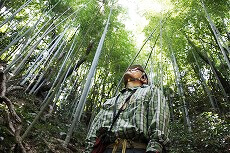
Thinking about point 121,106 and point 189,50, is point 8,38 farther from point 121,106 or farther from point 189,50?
point 121,106

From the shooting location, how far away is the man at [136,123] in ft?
4.52

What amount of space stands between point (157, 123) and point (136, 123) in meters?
0.14

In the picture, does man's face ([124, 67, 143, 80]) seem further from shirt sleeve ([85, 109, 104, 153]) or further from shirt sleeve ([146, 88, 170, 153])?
shirt sleeve ([85, 109, 104, 153])

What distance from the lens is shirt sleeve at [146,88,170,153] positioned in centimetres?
130

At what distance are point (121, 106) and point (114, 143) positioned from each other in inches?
11.0

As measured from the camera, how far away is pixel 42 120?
5.43 meters

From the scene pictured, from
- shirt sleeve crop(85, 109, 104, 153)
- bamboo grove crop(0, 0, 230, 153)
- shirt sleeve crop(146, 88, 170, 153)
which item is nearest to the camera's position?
shirt sleeve crop(146, 88, 170, 153)

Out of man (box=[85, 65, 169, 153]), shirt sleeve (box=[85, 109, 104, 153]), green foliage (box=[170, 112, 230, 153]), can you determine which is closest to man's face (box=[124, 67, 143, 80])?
Answer: man (box=[85, 65, 169, 153])

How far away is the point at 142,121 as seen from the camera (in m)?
1.47

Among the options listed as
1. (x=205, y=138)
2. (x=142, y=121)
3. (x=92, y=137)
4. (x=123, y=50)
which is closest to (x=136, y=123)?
(x=142, y=121)

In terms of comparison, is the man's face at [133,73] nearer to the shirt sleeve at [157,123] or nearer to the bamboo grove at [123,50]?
the shirt sleeve at [157,123]

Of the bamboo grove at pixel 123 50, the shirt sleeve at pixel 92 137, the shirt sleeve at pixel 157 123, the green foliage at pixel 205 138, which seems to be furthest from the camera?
the bamboo grove at pixel 123 50

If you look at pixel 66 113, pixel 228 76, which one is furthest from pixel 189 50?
pixel 66 113

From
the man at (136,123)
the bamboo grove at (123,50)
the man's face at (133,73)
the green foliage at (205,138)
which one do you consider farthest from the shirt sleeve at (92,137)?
the bamboo grove at (123,50)
